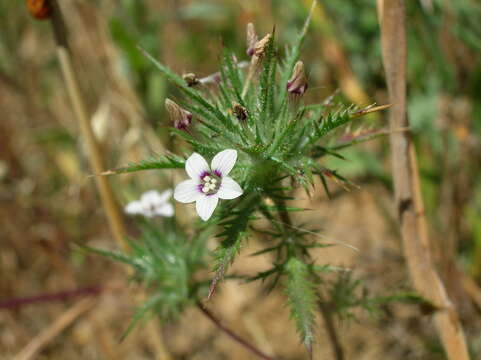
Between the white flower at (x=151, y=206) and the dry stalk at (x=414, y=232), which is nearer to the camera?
the dry stalk at (x=414, y=232)

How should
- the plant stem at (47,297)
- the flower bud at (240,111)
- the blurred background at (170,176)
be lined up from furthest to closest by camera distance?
the blurred background at (170,176) → the plant stem at (47,297) → the flower bud at (240,111)

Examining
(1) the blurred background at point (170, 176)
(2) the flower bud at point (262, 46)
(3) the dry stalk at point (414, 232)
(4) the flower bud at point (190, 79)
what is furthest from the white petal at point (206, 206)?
(1) the blurred background at point (170, 176)

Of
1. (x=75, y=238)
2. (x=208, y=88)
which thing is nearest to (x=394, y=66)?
(x=208, y=88)

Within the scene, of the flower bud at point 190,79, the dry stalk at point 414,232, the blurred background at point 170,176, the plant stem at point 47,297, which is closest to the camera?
the flower bud at point 190,79

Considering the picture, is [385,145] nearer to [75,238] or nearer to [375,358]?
[375,358]

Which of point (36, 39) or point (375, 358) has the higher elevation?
point (36, 39)

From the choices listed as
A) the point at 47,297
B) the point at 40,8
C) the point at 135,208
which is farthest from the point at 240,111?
the point at 47,297

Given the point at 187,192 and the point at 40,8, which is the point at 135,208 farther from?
the point at 40,8

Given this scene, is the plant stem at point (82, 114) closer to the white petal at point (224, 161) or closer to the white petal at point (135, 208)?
the white petal at point (135, 208)
